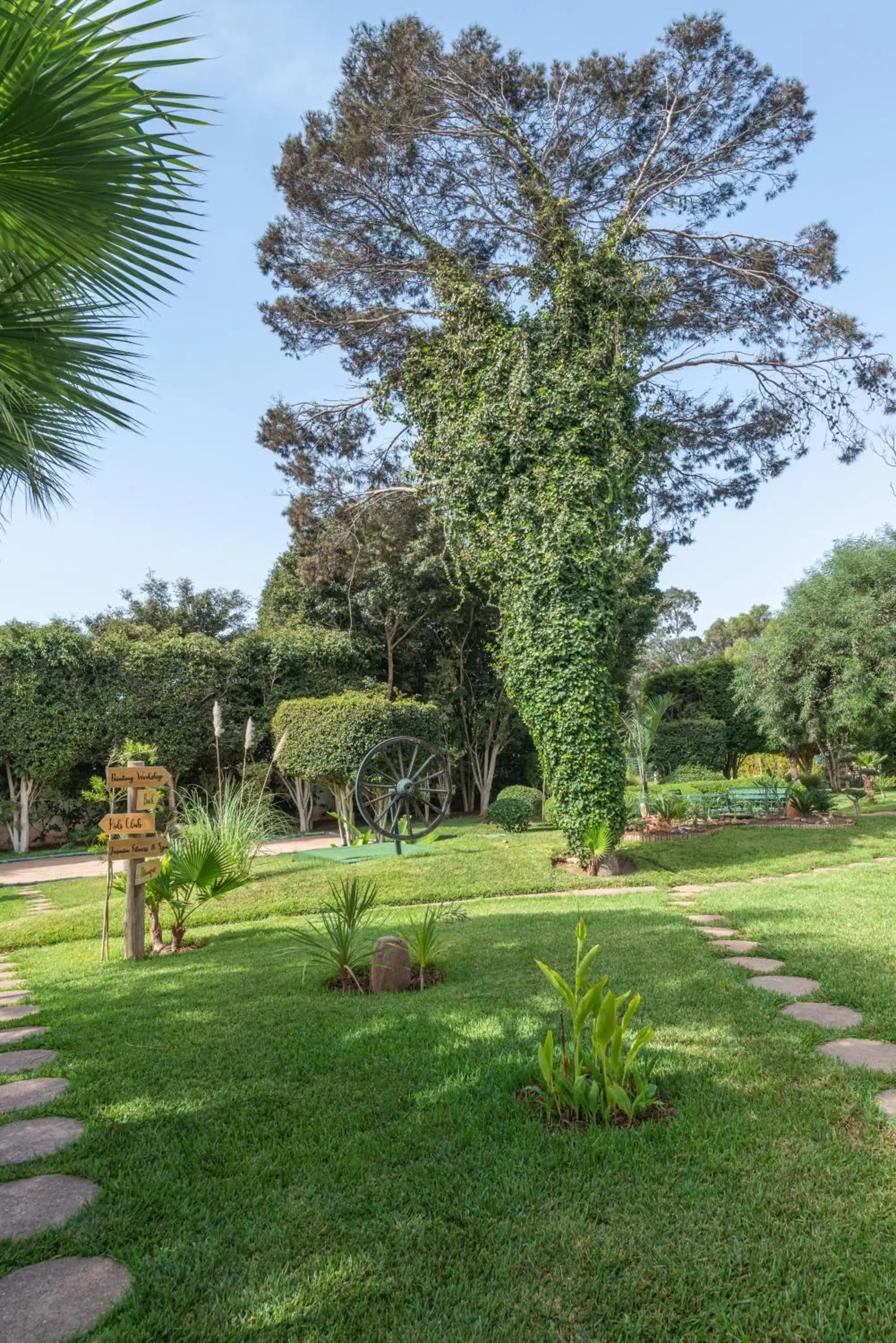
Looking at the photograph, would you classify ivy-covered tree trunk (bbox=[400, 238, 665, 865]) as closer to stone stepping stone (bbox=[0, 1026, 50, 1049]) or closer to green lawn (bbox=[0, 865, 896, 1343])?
green lawn (bbox=[0, 865, 896, 1343])

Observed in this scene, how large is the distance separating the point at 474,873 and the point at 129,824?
3941mm

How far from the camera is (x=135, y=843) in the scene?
495 cm

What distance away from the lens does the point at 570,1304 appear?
1397mm

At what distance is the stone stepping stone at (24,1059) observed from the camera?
9.21 ft

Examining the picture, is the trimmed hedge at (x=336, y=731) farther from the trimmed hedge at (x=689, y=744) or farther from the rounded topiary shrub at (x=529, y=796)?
the trimmed hedge at (x=689, y=744)

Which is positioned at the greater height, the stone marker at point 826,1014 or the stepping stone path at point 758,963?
the stone marker at point 826,1014

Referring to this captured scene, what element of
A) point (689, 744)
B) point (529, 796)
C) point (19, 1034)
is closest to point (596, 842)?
point (19, 1034)

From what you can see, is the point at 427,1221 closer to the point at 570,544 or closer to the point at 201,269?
the point at 201,269

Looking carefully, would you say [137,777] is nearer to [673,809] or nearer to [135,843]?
[135,843]

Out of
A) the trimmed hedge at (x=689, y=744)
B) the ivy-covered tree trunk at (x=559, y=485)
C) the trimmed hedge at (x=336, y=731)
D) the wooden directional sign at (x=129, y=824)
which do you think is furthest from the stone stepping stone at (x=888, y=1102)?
the trimmed hedge at (x=689, y=744)

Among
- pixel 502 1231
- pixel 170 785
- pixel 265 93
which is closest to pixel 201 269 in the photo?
pixel 502 1231

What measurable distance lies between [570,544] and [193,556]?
11.5 m

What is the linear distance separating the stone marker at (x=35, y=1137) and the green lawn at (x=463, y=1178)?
59 mm

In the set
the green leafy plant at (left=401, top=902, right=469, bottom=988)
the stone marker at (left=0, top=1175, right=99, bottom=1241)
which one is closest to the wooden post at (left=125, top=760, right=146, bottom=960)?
the green leafy plant at (left=401, top=902, right=469, bottom=988)
